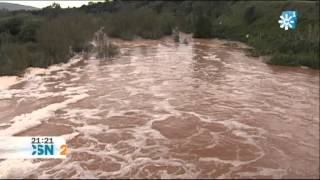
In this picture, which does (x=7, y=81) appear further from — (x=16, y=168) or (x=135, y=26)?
(x=135, y=26)

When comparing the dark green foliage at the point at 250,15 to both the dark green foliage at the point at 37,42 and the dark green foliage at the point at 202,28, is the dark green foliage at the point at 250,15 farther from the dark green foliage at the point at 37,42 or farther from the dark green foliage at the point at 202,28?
the dark green foliage at the point at 37,42

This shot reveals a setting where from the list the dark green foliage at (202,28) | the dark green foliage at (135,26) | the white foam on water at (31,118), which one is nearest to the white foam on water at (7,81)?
→ the white foam on water at (31,118)

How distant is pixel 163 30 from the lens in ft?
116

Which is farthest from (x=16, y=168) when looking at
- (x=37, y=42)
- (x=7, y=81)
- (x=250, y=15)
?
(x=250, y=15)

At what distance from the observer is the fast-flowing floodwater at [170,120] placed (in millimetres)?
8148

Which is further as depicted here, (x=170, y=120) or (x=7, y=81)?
(x=7, y=81)

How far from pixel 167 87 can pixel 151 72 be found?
316cm

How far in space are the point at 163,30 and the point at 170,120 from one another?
24834 millimetres

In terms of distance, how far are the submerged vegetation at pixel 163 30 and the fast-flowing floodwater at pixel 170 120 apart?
1.76 m

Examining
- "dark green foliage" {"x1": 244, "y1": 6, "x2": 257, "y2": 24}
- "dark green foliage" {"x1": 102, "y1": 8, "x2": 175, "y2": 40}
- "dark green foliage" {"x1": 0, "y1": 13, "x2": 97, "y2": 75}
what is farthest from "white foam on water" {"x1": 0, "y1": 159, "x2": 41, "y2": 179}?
"dark green foliage" {"x1": 244, "y1": 6, "x2": 257, "y2": 24}

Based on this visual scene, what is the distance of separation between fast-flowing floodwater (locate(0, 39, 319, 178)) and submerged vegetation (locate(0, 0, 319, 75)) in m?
1.76

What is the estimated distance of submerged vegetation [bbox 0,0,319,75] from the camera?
66.1 feet

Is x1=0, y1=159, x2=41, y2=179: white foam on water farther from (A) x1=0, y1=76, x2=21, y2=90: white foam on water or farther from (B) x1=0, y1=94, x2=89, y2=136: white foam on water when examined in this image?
(A) x1=0, y1=76, x2=21, y2=90: white foam on water

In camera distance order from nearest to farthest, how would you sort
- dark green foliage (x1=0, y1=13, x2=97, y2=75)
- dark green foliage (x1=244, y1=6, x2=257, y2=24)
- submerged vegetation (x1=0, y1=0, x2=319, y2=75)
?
1. dark green foliage (x1=0, y1=13, x2=97, y2=75)
2. submerged vegetation (x1=0, y1=0, x2=319, y2=75)
3. dark green foliage (x1=244, y1=6, x2=257, y2=24)
